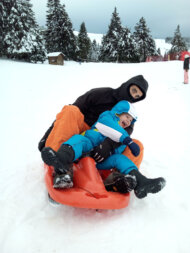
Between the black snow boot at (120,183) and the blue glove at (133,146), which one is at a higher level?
the blue glove at (133,146)

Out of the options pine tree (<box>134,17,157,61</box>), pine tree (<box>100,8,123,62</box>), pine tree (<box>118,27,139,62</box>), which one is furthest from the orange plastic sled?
A: pine tree (<box>134,17,157,61</box>)

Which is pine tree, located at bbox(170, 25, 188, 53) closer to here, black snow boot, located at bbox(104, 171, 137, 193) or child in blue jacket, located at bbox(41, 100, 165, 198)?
child in blue jacket, located at bbox(41, 100, 165, 198)

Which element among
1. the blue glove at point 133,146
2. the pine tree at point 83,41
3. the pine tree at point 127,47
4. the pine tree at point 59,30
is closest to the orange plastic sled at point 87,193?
the blue glove at point 133,146

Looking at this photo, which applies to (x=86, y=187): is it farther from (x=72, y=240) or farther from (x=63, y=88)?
(x=63, y=88)

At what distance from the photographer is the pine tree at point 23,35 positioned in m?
16.0

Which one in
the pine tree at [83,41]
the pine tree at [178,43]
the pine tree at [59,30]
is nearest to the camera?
the pine tree at [59,30]

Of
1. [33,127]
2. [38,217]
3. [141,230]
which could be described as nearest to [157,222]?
[141,230]

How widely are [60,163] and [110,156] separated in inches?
27.5

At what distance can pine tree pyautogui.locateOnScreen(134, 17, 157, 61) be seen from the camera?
2820 cm

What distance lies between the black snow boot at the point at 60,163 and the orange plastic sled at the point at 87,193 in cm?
7

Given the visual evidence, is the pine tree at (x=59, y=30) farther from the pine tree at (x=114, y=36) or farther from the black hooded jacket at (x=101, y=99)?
the black hooded jacket at (x=101, y=99)

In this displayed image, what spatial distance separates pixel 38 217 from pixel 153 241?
979 millimetres

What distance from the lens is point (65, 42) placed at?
24297 mm

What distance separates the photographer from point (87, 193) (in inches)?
64.9
